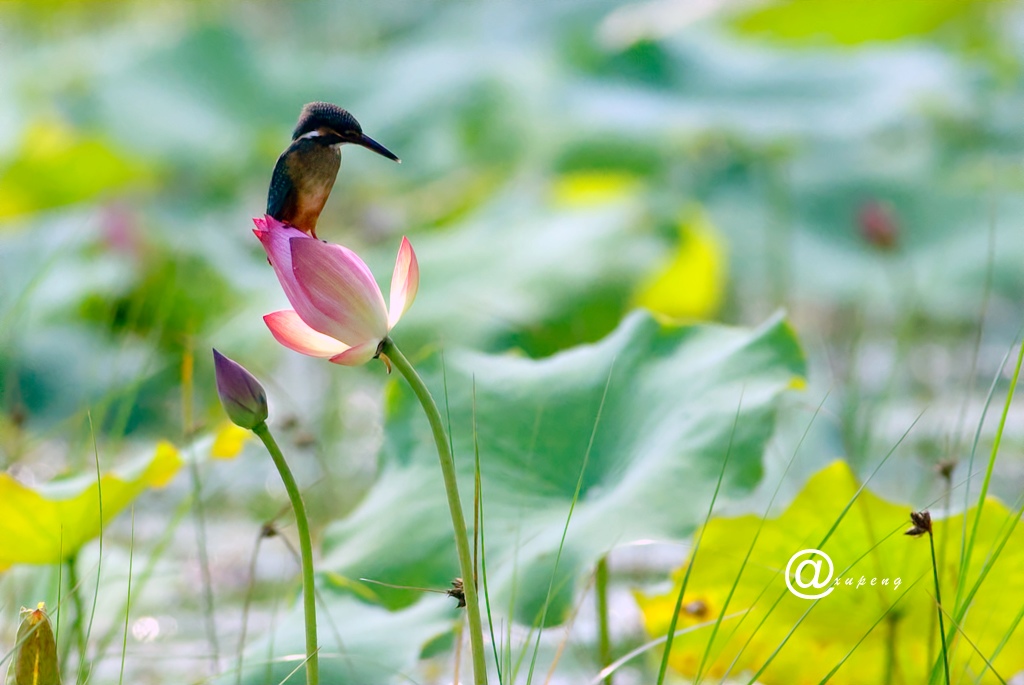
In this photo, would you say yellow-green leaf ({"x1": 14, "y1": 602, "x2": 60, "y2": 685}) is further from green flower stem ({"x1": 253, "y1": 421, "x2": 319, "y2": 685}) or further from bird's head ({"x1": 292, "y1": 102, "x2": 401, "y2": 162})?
bird's head ({"x1": 292, "y1": 102, "x2": 401, "y2": 162})

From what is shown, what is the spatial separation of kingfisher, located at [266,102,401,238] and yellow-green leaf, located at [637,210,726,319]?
1.31 m

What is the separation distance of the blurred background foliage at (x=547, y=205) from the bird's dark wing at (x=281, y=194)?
70 centimetres

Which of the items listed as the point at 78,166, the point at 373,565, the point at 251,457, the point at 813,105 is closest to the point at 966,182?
the point at 813,105

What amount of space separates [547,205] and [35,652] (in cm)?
181

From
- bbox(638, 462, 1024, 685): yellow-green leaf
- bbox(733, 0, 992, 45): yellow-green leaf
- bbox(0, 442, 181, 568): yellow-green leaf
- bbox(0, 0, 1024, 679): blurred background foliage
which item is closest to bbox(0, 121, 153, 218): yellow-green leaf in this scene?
bbox(0, 0, 1024, 679): blurred background foliage

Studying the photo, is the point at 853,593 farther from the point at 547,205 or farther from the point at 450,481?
the point at 547,205

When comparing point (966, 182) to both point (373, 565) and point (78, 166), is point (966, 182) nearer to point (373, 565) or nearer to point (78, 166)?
point (373, 565)

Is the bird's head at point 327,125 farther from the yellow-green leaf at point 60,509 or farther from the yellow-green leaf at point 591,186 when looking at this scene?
the yellow-green leaf at point 591,186

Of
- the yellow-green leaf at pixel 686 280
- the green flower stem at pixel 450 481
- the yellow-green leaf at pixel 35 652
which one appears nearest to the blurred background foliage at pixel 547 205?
the yellow-green leaf at pixel 686 280

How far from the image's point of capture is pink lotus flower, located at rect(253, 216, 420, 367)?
0.44 meters

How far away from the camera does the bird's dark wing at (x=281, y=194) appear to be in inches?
17.6

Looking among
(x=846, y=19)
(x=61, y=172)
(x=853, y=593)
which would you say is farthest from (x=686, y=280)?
(x=61, y=172)

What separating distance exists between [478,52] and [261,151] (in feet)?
2.24

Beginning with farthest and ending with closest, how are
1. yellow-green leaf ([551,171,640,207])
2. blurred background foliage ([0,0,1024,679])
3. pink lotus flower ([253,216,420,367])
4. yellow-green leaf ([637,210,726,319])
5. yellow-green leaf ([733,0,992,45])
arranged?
yellow-green leaf ([733,0,992,45])
yellow-green leaf ([551,171,640,207])
yellow-green leaf ([637,210,726,319])
blurred background foliage ([0,0,1024,679])
pink lotus flower ([253,216,420,367])
